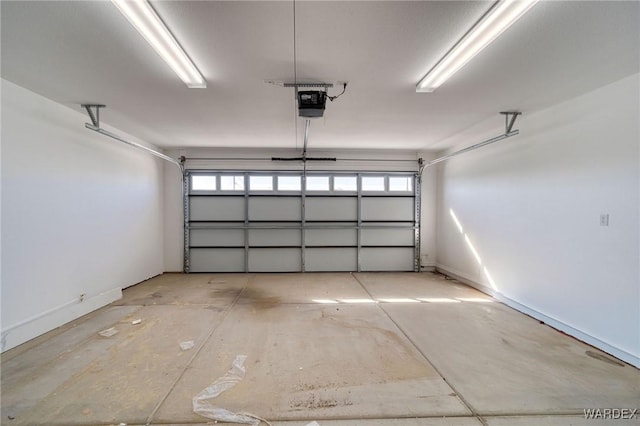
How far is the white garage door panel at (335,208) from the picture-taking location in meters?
5.70

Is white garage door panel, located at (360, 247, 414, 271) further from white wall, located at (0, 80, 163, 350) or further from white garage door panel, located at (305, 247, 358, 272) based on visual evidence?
white wall, located at (0, 80, 163, 350)

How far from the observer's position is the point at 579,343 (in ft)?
8.65

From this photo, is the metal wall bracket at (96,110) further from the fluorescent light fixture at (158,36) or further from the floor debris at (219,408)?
the floor debris at (219,408)

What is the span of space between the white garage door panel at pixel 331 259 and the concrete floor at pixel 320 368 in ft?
6.65

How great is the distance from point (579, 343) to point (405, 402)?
2.21 meters

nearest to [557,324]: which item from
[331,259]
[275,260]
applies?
[331,259]

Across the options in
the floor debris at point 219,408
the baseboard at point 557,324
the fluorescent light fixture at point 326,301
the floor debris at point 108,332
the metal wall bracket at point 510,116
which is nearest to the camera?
the floor debris at point 219,408

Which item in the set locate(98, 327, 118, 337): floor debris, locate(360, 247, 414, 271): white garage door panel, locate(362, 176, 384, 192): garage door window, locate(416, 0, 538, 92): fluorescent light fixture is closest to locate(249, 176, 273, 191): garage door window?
locate(362, 176, 384, 192): garage door window

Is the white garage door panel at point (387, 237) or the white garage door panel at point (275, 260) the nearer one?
the white garage door panel at point (275, 260)

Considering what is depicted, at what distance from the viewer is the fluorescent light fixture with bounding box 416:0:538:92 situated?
1503mm

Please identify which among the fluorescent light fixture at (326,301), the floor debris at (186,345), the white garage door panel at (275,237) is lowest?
the fluorescent light fixture at (326,301)

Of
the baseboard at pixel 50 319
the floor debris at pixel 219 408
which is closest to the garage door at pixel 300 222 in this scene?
the baseboard at pixel 50 319

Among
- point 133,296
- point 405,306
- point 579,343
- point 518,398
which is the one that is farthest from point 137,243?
point 579,343

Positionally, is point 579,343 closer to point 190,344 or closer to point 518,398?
point 518,398
